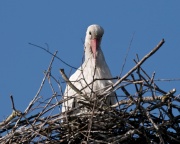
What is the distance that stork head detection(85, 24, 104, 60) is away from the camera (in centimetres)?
896

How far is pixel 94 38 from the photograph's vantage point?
899cm

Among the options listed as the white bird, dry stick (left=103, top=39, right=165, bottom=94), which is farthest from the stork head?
dry stick (left=103, top=39, right=165, bottom=94)

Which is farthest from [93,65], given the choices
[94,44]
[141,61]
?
[141,61]

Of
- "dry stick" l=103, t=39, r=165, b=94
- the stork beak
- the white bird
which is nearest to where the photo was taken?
"dry stick" l=103, t=39, r=165, b=94

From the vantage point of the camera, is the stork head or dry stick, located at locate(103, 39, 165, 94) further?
the stork head

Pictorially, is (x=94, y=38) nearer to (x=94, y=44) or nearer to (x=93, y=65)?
(x=94, y=44)

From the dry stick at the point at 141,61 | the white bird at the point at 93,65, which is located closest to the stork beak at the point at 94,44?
the white bird at the point at 93,65

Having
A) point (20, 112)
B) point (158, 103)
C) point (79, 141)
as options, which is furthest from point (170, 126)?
point (20, 112)

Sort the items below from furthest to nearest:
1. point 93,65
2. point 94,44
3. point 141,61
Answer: point 94,44 → point 93,65 → point 141,61

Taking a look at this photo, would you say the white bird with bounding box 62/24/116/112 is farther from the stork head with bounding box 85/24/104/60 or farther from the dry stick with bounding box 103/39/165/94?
the dry stick with bounding box 103/39/165/94

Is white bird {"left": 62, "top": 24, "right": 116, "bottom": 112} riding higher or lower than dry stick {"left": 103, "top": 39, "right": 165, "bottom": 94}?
higher

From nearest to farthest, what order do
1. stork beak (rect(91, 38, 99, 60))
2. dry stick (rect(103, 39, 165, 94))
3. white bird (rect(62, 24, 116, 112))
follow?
1. dry stick (rect(103, 39, 165, 94))
2. white bird (rect(62, 24, 116, 112))
3. stork beak (rect(91, 38, 99, 60))

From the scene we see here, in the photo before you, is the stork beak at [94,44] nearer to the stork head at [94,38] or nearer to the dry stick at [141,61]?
the stork head at [94,38]

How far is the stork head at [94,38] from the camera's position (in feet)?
29.4
